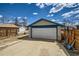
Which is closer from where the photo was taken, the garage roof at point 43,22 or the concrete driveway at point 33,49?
the concrete driveway at point 33,49

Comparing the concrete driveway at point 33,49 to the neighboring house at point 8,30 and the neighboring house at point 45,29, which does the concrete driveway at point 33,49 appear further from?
the neighboring house at point 8,30

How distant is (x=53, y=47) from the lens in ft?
15.2

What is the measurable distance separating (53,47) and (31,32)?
837 millimetres

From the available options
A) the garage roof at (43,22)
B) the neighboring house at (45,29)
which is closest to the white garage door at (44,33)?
the neighboring house at (45,29)

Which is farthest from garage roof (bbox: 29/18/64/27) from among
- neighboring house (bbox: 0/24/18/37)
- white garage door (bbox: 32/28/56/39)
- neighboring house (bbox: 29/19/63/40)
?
neighboring house (bbox: 0/24/18/37)

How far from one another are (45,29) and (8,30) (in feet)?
3.75

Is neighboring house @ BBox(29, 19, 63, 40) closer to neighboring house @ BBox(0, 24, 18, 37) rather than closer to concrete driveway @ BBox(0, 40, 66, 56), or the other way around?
concrete driveway @ BBox(0, 40, 66, 56)

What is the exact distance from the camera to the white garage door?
4.93 m

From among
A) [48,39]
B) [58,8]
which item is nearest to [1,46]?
[48,39]

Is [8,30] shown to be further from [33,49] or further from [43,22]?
[43,22]

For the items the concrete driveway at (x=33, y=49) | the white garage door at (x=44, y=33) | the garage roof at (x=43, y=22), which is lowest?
the concrete driveway at (x=33, y=49)

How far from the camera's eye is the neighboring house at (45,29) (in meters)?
4.80

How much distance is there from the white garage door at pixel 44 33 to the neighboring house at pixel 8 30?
583 mm

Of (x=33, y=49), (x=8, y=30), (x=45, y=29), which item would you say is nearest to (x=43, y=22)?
(x=45, y=29)
